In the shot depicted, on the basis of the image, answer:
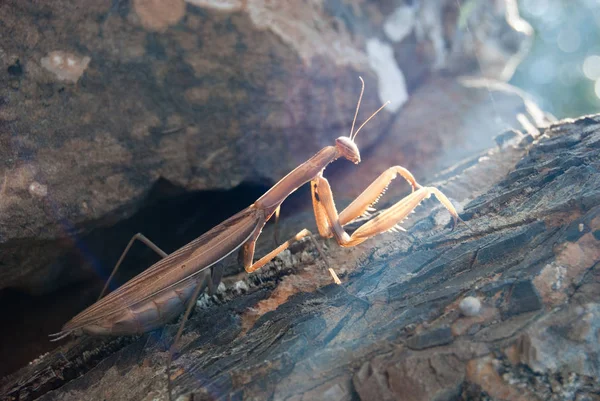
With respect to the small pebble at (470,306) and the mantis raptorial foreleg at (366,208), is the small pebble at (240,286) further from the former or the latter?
the small pebble at (470,306)

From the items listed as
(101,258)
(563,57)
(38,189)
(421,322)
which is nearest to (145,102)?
(38,189)

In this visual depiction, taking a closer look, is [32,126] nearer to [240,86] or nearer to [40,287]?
[40,287]

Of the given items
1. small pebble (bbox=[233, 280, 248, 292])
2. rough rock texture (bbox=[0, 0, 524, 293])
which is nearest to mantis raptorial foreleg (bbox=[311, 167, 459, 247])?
small pebble (bbox=[233, 280, 248, 292])

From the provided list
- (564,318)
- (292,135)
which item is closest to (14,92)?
(292,135)

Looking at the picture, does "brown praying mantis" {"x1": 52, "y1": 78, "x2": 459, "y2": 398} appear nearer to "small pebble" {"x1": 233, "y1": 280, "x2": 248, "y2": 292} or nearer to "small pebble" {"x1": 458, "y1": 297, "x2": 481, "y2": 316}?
"small pebble" {"x1": 233, "y1": 280, "x2": 248, "y2": 292}

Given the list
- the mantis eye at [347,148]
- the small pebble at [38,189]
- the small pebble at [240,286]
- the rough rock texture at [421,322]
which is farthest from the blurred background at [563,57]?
the small pebble at [38,189]
